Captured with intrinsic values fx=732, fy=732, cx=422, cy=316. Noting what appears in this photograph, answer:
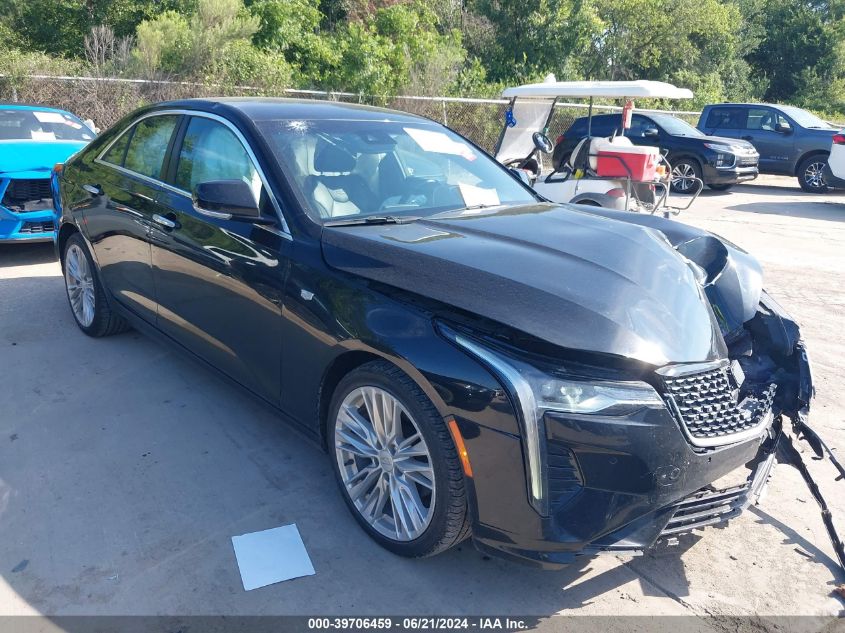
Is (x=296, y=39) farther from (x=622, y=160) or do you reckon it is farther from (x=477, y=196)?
(x=477, y=196)

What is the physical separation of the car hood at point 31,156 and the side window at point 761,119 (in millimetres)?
13853

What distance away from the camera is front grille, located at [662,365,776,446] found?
250 cm

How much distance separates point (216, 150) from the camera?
384 cm

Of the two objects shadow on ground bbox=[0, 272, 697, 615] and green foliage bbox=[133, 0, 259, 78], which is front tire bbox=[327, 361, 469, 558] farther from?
green foliage bbox=[133, 0, 259, 78]

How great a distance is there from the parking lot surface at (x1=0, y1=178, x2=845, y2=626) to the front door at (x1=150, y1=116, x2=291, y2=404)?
0.46 m

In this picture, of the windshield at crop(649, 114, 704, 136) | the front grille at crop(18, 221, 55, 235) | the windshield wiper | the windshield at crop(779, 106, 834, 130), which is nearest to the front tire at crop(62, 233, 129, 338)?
the front grille at crop(18, 221, 55, 235)

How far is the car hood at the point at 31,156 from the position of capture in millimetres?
7055

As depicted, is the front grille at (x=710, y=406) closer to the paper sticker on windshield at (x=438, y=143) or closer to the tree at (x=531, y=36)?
the paper sticker on windshield at (x=438, y=143)

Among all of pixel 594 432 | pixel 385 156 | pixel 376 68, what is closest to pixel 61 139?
pixel 385 156

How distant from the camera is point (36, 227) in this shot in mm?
7109

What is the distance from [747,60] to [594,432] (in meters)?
40.8

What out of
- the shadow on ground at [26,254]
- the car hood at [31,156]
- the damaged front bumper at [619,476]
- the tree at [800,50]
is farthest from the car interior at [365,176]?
the tree at [800,50]

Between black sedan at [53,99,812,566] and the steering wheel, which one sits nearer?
black sedan at [53,99,812,566]

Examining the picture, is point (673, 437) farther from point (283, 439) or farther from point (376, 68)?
point (376, 68)
